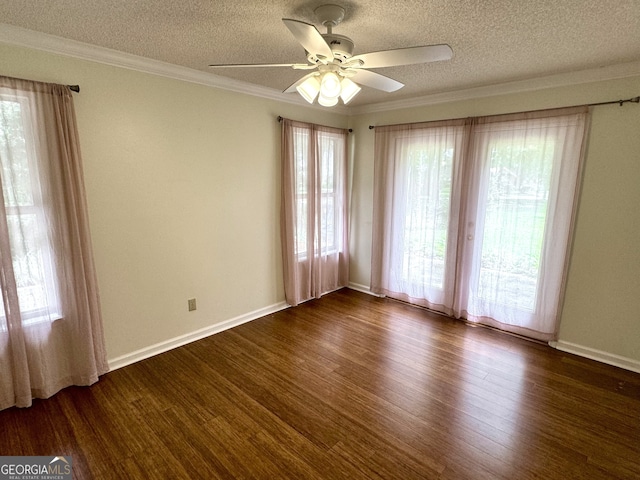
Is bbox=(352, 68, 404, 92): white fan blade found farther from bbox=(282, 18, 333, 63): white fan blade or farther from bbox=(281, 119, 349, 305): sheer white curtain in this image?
bbox=(281, 119, 349, 305): sheer white curtain

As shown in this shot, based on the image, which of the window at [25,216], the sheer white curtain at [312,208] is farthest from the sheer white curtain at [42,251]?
the sheer white curtain at [312,208]

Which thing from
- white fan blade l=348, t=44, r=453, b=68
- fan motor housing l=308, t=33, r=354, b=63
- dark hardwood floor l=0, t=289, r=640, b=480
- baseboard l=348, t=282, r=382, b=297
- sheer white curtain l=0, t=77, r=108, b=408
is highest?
fan motor housing l=308, t=33, r=354, b=63

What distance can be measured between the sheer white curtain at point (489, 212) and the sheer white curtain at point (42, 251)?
10.3ft

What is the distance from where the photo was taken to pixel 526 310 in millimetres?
3205

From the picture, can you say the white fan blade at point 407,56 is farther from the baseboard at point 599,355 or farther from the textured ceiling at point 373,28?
the baseboard at point 599,355

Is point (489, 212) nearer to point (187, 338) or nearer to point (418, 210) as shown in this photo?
point (418, 210)

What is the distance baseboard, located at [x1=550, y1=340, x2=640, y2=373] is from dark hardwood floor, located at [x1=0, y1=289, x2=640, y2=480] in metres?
0.08

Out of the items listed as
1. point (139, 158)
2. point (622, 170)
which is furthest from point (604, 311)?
point (139, 158)

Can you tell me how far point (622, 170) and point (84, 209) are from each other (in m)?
4.18

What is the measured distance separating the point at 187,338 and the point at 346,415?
5.72ft

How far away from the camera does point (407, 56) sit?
161 cm

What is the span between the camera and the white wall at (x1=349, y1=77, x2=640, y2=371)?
8.57 feet

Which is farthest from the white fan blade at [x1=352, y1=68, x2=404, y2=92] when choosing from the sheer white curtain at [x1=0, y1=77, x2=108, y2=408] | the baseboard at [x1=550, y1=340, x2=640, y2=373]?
the baseboard at [x1=550, y1=340, x2=640, y2=373]

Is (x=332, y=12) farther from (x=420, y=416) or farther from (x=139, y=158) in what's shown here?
(x=420, y=416)
